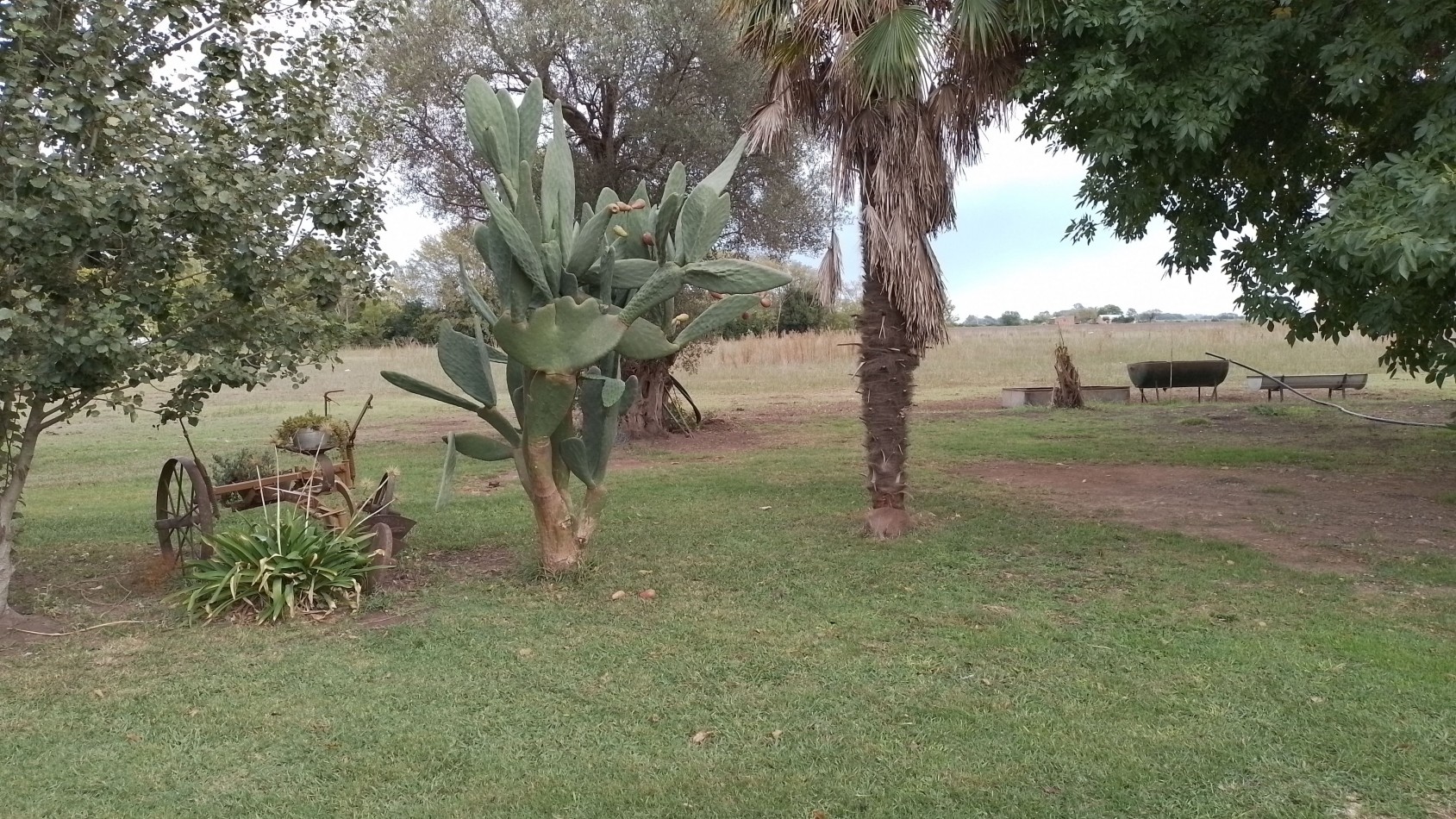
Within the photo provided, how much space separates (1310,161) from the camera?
348 inches

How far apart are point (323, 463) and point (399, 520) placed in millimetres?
671

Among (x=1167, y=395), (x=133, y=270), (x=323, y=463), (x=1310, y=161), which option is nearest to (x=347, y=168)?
(x=133, y=270)

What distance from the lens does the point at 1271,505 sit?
920cm

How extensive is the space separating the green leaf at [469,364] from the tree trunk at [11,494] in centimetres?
229

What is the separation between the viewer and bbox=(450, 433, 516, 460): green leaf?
6.30 m

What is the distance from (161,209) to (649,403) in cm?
1056

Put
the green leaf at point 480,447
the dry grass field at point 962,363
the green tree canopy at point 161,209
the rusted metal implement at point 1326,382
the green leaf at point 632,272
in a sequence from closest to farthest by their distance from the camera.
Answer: the green tree canopy at point 161,209, the green leaf at point 480,447, the green leaf at point 632,272, the rusted metal implement at point 1326,382, the dry grass field at point 962,363

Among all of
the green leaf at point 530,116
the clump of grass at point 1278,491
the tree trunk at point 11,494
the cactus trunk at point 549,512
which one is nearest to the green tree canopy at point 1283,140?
the clump of grass at point 1278,491

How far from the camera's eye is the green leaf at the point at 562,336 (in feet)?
18.9

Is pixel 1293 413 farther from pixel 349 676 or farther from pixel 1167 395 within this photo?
pixel 349 676

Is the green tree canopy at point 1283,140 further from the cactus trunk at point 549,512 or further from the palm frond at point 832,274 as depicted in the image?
the cactus trunk at point 549,512

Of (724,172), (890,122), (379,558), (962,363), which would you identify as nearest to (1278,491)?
(890,122)

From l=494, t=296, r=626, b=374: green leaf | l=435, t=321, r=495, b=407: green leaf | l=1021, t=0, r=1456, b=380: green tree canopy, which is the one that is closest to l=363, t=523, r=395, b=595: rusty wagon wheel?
l=435, t=321, r=495, b=407: green leaf

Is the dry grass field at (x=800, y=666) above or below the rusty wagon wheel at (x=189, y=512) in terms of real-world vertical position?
below
